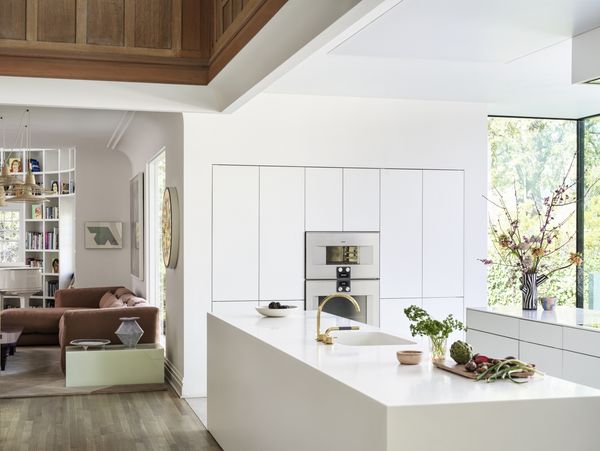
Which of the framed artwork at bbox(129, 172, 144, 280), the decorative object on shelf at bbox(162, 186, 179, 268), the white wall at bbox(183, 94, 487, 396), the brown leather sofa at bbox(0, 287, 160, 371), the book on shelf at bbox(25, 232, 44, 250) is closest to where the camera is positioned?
the white wall at bbox(183, 94, 487, 396)

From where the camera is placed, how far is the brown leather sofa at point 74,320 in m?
7.70

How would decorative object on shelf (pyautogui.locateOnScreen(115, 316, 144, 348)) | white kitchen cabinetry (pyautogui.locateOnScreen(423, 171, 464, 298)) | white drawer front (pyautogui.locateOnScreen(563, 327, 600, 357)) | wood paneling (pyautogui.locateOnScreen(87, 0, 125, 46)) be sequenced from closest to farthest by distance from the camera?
white drawer front (pyautogui.locateOnScreen(563, 327, 600, 357))
wood paneling (pyautogui.locateOnScreen(87, 0, 125, 46))
white kitchen cabinetry (pyautogui.locateOnScreen(423, 171, 464, 298))
decorative object on shelf (pyautogui.locateOnScreen(115, 316, 144, 348))

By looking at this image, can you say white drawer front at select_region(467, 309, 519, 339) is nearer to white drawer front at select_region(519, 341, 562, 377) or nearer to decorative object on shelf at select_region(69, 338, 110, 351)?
white drawer front at select_region(519, 341, 562, 377)

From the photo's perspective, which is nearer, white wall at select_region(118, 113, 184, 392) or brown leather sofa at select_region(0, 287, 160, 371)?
white wall at select_region(118, 113, 184, 392)

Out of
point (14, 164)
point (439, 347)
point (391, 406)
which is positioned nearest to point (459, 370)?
point (439, 347)

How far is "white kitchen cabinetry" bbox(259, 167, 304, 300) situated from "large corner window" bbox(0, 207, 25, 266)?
745cm

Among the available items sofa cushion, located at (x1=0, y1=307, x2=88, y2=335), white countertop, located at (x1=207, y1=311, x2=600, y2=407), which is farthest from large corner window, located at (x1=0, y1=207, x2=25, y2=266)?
white countertop, located at (x1=207, y1=311, x2=600, y2=407)

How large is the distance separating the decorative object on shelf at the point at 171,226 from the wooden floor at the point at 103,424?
3.84 feet

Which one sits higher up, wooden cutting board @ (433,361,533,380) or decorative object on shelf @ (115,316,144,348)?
wooden cutting board @ (433,361,533,380)

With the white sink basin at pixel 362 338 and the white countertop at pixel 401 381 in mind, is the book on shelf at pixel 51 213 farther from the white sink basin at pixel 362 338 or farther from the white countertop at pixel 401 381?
the white countertop at pixel 401 381

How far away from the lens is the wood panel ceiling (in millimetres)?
5305

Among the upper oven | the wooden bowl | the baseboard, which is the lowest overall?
the baseboard

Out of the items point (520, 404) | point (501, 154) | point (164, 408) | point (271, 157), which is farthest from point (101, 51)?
point (501, 154)

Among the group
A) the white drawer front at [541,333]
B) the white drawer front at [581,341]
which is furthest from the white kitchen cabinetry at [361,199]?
the white drawer front at [581,341]
